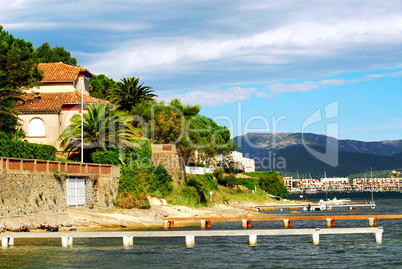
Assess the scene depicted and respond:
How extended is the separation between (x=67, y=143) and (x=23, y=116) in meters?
7.19

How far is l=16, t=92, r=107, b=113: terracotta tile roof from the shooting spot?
196ft

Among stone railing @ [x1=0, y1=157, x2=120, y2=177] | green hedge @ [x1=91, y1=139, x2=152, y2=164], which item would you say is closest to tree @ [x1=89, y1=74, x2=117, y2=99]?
green hedge @ [x1=91, y1=139, x2=152, y2=164]

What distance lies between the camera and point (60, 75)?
67.9m

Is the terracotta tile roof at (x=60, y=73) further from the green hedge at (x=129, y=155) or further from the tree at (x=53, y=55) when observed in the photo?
the tree at (x=53, y=55)

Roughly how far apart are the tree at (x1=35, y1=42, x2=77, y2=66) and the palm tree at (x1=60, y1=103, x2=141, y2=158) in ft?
118

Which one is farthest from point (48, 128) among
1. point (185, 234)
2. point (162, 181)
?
point (185, 234)

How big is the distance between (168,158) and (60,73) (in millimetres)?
16948

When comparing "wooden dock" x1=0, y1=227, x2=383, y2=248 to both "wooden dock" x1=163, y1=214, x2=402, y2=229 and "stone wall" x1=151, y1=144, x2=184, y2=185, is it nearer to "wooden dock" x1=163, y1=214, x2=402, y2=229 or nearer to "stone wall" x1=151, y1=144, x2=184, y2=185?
"wooden dock" x1=163, y1=214, x2=402, y2=229

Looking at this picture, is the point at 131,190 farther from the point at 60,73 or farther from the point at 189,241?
the point at 60,73

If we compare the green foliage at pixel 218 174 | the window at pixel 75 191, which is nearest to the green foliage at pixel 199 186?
the window at pixel 75 191

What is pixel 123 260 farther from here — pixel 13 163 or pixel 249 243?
pixel 13 163


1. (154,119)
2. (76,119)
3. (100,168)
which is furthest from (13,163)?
(154,119)

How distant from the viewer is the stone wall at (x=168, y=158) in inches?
2472

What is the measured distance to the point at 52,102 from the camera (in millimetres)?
60969
